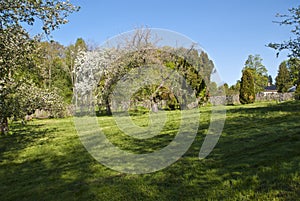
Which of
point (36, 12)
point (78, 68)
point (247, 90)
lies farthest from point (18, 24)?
point (247, 90)

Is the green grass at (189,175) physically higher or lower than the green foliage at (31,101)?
lower

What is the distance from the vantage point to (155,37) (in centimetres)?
2445

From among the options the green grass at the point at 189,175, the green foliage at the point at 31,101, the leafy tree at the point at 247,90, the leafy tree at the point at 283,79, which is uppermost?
the leafy tree at the point at 283,79

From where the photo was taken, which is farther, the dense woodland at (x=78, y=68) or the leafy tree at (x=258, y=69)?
the leafy tree at (x=258, y=69)

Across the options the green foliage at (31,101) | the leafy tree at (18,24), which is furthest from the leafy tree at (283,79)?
the leafy tree at (18,24)

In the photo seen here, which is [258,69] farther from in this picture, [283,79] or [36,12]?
[36,12]

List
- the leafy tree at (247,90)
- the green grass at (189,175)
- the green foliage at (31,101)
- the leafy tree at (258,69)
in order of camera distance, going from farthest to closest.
A: the leafy tree at (258,69)
the leafy tree at (247,90)
the green foliage at (31,101)
the green grass at (189,175)

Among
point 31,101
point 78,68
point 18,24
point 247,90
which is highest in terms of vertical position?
point 78,68

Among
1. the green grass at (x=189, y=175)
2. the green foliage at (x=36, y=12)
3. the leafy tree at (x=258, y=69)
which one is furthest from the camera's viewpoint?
the leafy tree at (x=258, y=69)

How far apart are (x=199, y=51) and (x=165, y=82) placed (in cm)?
706

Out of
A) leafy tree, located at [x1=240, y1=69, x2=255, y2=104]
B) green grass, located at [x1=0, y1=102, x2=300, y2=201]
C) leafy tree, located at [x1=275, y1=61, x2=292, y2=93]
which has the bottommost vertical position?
green grass, located at [x1=0, y1=102, x2=300, y2=201]

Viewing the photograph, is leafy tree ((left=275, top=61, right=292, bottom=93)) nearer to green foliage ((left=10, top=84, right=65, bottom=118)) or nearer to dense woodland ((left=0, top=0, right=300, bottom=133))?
dense woodland ((left=0, top=0, right=300, bottom=133))

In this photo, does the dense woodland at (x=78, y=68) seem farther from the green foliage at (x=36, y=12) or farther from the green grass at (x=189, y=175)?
the green grass at (x=189, y=175)

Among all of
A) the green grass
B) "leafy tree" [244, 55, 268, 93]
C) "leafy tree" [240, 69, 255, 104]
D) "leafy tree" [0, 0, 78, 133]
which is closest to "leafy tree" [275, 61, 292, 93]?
"leafy tree" [244, 55, 268, 93]
